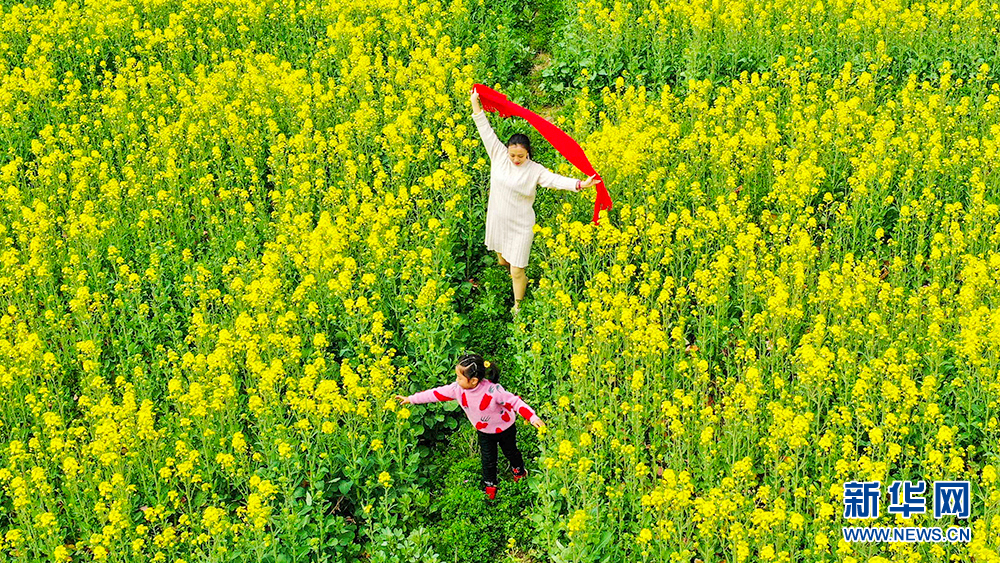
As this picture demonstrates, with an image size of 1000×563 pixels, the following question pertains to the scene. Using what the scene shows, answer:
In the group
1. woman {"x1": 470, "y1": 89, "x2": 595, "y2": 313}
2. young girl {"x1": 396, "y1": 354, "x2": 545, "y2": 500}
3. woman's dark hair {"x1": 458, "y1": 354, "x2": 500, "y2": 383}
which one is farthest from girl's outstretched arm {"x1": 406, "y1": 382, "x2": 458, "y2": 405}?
woman {"x1": 470, "y1": 89, "x2": 595, "y2": 313}

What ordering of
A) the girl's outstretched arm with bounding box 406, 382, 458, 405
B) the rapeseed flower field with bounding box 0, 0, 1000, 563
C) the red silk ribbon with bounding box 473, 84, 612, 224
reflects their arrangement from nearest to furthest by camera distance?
the rapeseed flower field with bounding box 0, 0, 1000, 563 < the girl's outstretched arm with bounding box 406, 382, 458, 405 < the red silk ribbon with bounding box 473, 84, 612, 224

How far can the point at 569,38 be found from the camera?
14273mm

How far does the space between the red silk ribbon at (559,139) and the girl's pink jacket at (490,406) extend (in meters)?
2.73

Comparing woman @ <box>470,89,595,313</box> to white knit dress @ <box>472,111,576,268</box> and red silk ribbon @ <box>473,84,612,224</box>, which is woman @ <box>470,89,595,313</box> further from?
red silk ribbon @ <box>473,84,612,224</box>

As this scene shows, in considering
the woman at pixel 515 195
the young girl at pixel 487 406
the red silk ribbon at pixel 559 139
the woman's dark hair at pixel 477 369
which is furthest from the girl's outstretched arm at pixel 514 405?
the red silk ribbon at pixel 559 139

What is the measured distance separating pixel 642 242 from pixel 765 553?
13.4 ft

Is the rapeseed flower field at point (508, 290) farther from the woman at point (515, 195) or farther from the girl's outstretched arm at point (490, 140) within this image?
the girl's outstretched arm at point (490, 140)

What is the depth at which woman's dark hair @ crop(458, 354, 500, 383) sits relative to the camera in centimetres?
736

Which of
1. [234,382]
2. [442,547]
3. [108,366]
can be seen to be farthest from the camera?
[108,366]

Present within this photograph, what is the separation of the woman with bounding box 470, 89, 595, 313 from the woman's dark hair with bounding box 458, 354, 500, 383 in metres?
1.95

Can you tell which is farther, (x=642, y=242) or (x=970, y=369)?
(x=642, y=242)

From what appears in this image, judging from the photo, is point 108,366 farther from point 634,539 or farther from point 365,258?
point 634,539

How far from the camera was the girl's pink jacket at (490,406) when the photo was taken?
7469 millimetres

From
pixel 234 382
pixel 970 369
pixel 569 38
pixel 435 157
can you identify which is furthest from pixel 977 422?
pixel 569 38
